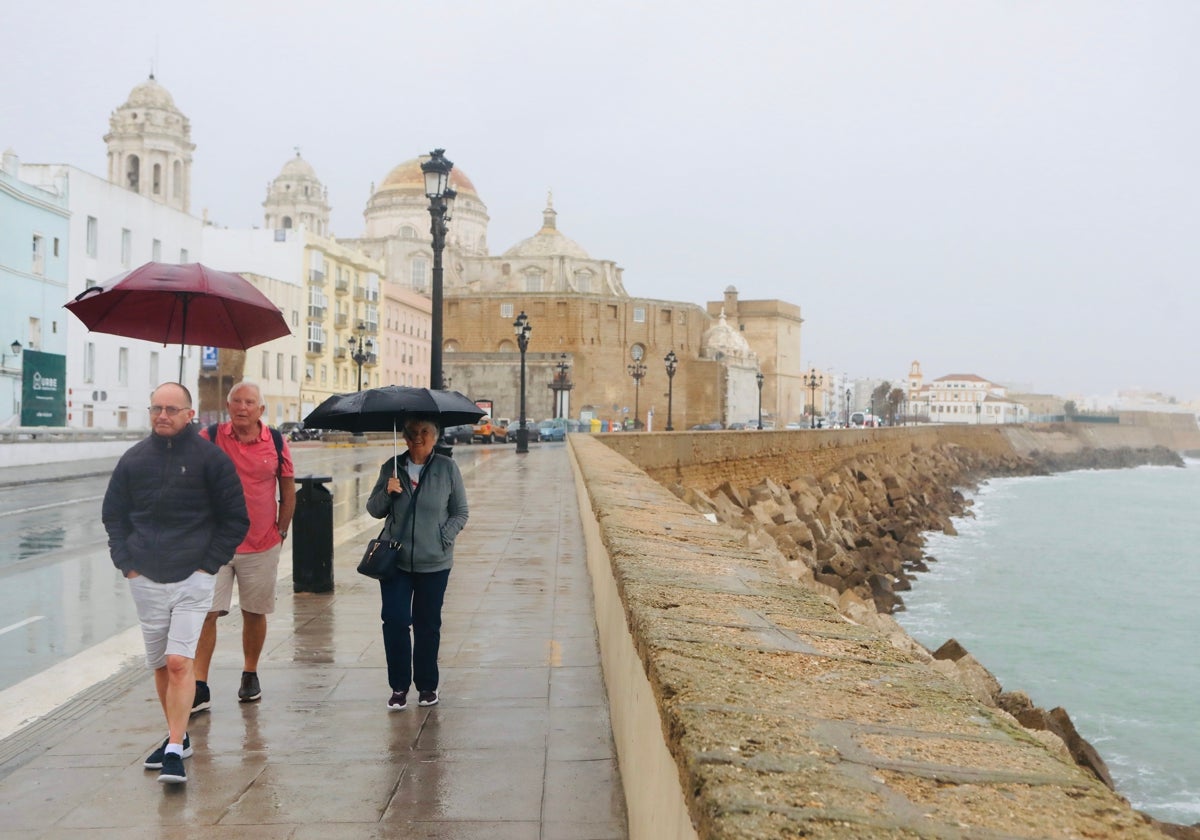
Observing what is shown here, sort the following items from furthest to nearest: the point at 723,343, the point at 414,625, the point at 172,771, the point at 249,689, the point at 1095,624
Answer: the point at 723,343
the point at 1095,624
the point at 249,689
the point at 414,625
the point at 172,771

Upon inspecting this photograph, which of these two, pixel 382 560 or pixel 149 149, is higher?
pixel 149 149

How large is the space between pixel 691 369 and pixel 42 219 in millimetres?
54208

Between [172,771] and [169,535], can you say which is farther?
[169,535]

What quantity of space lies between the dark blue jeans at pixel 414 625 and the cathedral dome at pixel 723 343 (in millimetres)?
82686

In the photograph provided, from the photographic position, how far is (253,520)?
525cm

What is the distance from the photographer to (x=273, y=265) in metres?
53.8

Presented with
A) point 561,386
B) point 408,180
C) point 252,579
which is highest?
point 408,180

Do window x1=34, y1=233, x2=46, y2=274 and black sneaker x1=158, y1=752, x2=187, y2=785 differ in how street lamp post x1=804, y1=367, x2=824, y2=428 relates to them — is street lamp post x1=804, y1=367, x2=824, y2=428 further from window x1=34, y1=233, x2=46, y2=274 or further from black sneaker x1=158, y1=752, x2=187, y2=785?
black sneaker x1=158, y1=752, x2=187, y2=785

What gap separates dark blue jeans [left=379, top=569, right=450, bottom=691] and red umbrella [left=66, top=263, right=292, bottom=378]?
1.55 meters

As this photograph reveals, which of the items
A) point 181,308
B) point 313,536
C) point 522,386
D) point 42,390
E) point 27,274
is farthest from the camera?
point 522,386

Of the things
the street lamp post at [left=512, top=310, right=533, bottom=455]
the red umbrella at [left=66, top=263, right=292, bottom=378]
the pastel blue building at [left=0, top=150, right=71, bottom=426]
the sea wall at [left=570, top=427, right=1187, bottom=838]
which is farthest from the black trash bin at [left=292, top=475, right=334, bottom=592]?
the pastel blue building at [left=0, top=150, right=71, bottom=426]

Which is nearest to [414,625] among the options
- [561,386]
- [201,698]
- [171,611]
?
[201,698]

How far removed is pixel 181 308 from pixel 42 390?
28.1 meters

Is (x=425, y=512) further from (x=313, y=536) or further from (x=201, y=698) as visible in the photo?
(x=313, y=536)
